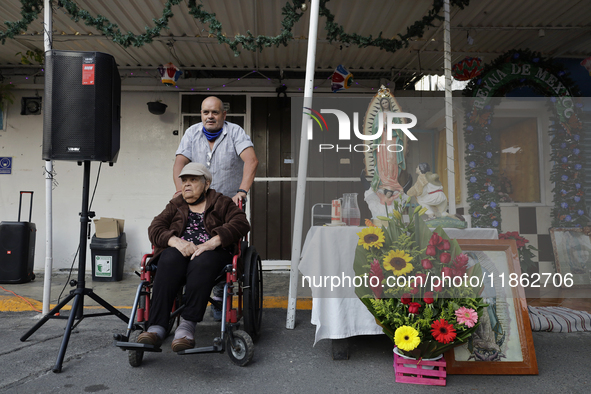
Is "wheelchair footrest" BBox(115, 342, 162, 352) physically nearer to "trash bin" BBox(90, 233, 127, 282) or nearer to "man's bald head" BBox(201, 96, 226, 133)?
"man's bald head" BBox(201, 96, 226, 133)

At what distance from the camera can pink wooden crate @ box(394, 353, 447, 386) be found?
218 cm

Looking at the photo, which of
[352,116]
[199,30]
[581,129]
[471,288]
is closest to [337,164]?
[352,116]

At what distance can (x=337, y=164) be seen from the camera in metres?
6.03

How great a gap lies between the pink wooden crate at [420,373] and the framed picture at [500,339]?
0.12 metres

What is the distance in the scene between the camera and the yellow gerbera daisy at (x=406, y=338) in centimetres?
210

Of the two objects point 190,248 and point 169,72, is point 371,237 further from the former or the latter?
point 169,72

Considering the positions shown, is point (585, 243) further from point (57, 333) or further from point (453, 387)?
point (57, 333)

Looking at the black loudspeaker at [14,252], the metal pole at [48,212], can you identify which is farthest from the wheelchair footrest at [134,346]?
the black loudspeaker at [14,252]

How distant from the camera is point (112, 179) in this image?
5.79 m

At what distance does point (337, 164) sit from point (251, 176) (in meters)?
3.17

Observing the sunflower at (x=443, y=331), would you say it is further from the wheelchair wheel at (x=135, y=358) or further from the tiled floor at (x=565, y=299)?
the tiled floor at (x=565, y=299)

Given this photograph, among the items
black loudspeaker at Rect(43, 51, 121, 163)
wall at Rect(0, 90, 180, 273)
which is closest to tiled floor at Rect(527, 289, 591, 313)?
black loudspeaker at Rect(43, 51, 121, 163)

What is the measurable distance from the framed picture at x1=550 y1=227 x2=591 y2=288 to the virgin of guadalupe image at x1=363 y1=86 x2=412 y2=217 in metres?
2.58

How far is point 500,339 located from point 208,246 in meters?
1.86
